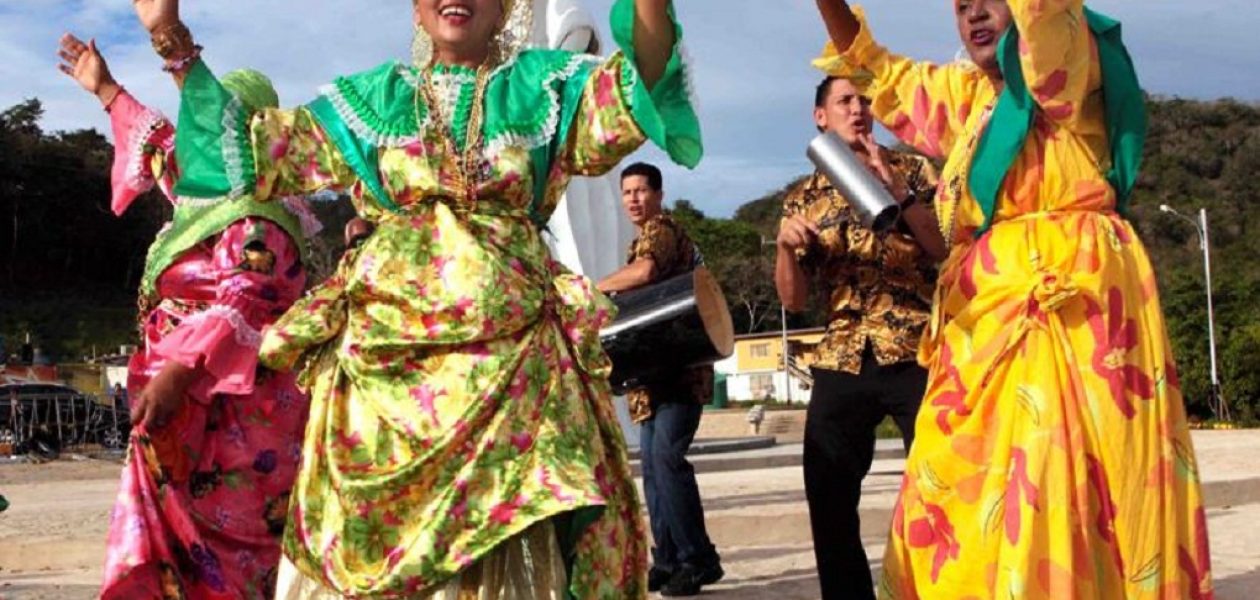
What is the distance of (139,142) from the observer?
467 centimetres

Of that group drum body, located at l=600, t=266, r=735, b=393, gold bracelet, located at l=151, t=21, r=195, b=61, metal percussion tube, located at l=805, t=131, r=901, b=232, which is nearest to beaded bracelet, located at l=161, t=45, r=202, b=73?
gold bracelet, located at l=151, t=21, r=195, b=61

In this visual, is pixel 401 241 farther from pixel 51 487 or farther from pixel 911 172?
pixel 51 487

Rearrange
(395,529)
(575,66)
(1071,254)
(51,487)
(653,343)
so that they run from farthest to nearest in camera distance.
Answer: (51,487) < (653,343) < (1071,254) < (575,66) < (395,529)

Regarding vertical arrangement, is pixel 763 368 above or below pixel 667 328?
below

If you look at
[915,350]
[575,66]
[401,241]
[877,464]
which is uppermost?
[575,66]

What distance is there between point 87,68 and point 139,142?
0.30 m

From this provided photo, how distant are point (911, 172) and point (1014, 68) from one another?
1.16 meters

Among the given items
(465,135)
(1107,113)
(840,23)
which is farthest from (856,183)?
(465,135)

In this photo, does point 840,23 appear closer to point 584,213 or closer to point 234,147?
point 234,147

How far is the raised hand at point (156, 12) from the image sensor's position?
3.58 meters

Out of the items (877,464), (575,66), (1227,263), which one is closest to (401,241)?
(575,66)

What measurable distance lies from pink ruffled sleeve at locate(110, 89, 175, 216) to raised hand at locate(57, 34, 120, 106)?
5 cm

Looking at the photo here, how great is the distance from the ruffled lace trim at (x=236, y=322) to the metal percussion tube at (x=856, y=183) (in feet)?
5.67

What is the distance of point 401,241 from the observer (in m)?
3.18
